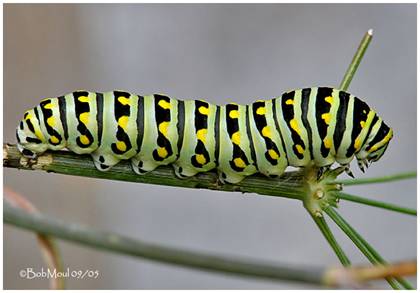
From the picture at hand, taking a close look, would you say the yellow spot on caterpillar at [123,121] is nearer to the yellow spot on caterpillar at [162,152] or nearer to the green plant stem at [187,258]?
the yellow spot on caterpillar at [162,152]

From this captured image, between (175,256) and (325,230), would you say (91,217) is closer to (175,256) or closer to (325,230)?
(325,230)

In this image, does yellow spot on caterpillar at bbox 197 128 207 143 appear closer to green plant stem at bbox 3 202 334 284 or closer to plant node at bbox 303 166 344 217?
plant node at bbox 303 166 344 217

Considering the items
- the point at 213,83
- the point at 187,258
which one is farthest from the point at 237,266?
the point at 213,83

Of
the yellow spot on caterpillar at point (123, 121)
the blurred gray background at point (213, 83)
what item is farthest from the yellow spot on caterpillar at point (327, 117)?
the blurred gray background at point (213, 83)

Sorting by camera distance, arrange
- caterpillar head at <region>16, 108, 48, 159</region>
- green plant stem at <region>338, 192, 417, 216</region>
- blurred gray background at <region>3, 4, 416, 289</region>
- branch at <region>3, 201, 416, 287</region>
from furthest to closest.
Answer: blurred gray background at <region>3, 4, 416, 289</region>
caterpillar head at <region>16, 108, 48, 159</region>
green plant stem at <region>338, 192, 417, 216</region>
branch at <region>3, 201, 416, 287</region>

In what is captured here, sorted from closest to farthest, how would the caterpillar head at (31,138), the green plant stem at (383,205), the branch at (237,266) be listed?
the branch at (237,266) < the green plant stem at (383,205) < the caterpillar head at (31,138)

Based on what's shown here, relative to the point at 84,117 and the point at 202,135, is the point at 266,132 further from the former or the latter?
the point at 84,117

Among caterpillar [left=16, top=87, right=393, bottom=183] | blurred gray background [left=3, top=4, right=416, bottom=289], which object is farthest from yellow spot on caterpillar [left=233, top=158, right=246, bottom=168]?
blurred gray background [left=3, top=4, right=416, bottom=289]

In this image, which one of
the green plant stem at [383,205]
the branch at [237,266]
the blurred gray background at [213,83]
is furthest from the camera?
the blurred gray background at [213,83]
